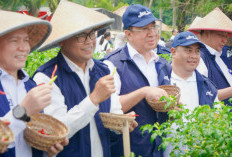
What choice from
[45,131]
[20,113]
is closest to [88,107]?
[45,131]

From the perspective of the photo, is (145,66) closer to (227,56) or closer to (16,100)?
(16,100)

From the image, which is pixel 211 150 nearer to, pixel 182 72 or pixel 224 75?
pixel 182 72

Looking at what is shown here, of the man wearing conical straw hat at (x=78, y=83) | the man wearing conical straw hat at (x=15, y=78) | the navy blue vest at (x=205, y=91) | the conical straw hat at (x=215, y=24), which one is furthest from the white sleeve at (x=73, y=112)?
the conical straw hat at (x=215, y=24)

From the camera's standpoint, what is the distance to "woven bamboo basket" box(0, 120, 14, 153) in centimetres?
242

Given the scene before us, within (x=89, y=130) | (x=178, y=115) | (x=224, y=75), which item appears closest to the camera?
(x=178, y=115)

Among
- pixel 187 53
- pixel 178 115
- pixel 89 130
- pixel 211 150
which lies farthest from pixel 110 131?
pixel 187 53

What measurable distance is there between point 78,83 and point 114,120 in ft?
1.42

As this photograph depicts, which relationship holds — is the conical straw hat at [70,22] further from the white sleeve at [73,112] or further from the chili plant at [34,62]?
the chili plant at [34,62]

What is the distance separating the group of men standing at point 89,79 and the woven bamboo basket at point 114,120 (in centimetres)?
9

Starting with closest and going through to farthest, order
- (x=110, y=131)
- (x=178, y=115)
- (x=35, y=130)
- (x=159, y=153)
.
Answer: (x=35, y=130)
(x=178, y=115)
(x=110, y=131)
(x=159, y=153)

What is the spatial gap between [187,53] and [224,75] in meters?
0.99

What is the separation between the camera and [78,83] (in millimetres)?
3559

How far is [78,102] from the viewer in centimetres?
352

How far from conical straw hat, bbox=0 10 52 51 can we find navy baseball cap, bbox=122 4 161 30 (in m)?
1.19
